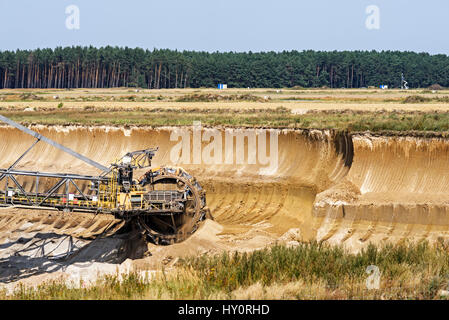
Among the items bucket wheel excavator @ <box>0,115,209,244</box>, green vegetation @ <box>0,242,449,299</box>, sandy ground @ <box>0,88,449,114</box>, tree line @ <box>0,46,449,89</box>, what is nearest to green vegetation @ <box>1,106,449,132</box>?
sandy ground @ <box>0,88,449,114</box>

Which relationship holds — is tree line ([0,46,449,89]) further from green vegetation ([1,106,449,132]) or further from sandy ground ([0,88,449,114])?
green vegetation ([1,106,449,132])

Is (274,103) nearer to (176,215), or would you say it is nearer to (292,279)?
(176,215)

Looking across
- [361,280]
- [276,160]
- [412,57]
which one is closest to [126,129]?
[276,160]

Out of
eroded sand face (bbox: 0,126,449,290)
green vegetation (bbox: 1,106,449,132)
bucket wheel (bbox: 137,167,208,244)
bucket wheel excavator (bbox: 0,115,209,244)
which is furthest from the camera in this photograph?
green vegetation (bbox: 1,106,449,132)

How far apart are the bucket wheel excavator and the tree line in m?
117

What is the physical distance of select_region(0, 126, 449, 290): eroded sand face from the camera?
2695 cm

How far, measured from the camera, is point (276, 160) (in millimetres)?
35031

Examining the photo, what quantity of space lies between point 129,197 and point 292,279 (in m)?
12.5

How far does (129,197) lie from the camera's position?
2728cm

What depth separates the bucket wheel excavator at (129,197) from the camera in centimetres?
2639

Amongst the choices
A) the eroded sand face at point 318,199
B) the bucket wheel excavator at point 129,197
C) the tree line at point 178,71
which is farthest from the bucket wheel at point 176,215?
the tree line at point 178,71

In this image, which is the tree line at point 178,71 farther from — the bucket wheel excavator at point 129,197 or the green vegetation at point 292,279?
the green vegetation at point 292,279
